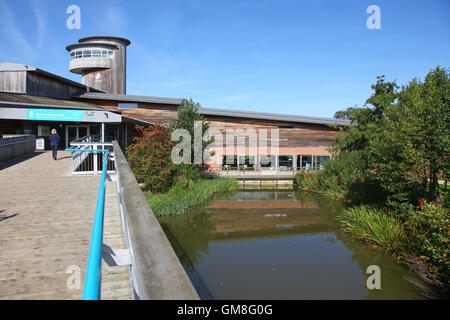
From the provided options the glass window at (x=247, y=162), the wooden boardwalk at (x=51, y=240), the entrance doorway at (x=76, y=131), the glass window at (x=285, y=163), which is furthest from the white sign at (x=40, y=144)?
the glass window at (x=285, y=163)

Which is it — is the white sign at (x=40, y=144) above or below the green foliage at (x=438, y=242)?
above

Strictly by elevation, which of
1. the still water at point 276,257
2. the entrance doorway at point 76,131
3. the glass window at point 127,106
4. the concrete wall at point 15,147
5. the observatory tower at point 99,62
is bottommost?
the still water at point 276,257

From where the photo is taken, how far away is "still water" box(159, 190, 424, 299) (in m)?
7.78

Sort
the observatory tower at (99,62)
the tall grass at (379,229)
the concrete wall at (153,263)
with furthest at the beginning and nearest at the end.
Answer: the observatory tower at (99,62)
the tall grass at (379,229)
the concrete wall at (153,263)

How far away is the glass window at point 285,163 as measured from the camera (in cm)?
2853

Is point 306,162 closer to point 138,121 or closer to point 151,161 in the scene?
point 138,121

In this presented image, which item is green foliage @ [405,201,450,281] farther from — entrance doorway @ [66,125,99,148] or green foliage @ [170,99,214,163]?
entrance doorway @ [66,125,99,148]

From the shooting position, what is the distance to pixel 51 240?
365 cm

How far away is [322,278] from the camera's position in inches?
330

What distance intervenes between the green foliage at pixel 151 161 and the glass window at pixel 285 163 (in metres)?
12.6

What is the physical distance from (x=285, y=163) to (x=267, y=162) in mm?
1828

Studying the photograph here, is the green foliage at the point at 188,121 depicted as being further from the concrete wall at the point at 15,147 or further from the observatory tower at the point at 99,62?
the observatory tower at the point at 99,62
